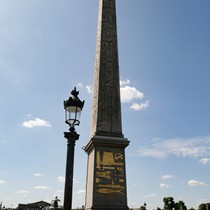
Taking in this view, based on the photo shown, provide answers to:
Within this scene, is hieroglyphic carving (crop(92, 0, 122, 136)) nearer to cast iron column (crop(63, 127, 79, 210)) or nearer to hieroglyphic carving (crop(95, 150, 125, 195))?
hieroglyphic carving (crop(95, 150, 125, 195))

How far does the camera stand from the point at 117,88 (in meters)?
14.1

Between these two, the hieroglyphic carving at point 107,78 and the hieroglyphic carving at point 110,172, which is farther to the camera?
the hieroglyphic carving at point 107,78

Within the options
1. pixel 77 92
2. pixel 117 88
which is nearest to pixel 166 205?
pixel 117 88

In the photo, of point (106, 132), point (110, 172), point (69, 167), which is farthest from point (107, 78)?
point (69, 167)

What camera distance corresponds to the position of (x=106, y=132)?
1295 cm

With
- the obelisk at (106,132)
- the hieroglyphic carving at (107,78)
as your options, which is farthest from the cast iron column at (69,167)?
the hieroglyphic carving at (107,78)

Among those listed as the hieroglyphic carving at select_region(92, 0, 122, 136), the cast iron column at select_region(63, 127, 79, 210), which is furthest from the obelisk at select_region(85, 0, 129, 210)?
the cast iron column at select_region(63, 127, 79, 210)

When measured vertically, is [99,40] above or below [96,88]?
above

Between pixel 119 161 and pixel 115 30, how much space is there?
7.28 m

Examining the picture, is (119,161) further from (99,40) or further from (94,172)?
(99,40)

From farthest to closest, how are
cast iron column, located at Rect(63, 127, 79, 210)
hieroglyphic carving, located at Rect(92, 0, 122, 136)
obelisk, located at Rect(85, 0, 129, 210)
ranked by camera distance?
hieroglyphic carving, located at Rect(92, 0, 122, 136) < obelisk, located at Rect(85, 0, 129, 210) < cast iron column, located at Rect(63, 127, 79, 210)

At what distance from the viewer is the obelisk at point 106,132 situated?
1148 cm

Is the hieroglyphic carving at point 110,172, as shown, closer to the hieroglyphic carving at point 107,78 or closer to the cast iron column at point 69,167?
the hieroglyphic carving at point 107,78

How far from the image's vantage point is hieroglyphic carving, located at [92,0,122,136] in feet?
43.4
